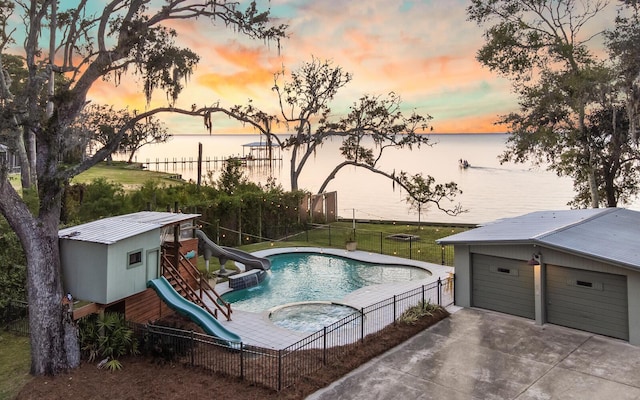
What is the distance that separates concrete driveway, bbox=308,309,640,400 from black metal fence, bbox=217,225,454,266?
9.72 m

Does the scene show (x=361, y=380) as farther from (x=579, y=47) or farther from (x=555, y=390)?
(x=579, y=47)

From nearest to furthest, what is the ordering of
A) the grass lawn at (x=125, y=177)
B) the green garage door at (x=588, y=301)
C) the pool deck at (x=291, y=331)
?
the green garage door at (x=588, y=301) < the pool deck at (x=291, y=331) < the grass lawn at (x=125, y=177)

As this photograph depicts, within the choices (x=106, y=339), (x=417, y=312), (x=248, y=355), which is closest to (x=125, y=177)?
(x=106, y=339)

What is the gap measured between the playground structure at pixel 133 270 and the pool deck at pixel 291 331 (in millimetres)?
683

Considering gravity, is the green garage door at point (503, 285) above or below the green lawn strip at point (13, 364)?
above

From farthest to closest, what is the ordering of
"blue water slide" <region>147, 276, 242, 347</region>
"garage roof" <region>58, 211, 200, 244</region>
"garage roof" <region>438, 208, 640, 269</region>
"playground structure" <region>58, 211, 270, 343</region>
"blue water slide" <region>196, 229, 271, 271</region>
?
"blue water slide" <region>196, 229, 271, 271</region> → "garage roof" <region>438, 208, 640, 269</region> → "blue water slide" <region>147, 276, 242, 347</region> → "garage roof" <region>58, 211, 200, 244</region> → "playground structure" <region>58, 211, 270, 343</region>

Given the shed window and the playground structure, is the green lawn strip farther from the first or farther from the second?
the shed window

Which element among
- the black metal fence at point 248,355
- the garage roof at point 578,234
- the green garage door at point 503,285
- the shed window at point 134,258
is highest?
the garage roof at point 578,234

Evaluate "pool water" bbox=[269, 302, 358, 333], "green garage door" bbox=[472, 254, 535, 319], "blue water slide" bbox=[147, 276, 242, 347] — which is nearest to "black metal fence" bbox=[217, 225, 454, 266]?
"green garage door" bbox=[472, 254, 535, 319]

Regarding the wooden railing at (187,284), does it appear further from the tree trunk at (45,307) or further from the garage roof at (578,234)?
the garage roof at (578,234)

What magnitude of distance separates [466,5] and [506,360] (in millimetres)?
24970

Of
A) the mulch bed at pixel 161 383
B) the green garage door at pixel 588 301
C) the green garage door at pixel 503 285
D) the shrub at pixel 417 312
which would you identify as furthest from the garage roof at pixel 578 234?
the mulch bed at pixel 161 383

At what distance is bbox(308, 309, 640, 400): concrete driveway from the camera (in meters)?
10.0

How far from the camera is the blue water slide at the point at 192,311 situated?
12.9m
